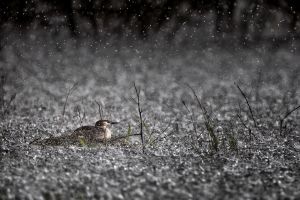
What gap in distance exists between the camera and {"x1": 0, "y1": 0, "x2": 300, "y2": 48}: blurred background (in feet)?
25.4

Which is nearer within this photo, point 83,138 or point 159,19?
point 83,138

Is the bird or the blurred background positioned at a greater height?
the blurred background

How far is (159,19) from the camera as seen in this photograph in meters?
7.97

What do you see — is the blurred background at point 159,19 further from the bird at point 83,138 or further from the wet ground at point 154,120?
the bird at point 83,138

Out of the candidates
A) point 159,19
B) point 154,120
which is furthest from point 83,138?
point 159,19

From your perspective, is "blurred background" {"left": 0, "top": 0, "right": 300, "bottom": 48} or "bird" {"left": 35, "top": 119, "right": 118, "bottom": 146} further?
"blurred background" {"left": 0, "top": 0, "right": 300, "bottom": 48}

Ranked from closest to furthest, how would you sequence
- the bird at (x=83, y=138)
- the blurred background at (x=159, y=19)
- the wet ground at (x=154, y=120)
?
the wet ground at (x=154, y=120) < the bird at (x=83, y=138) < the blurred background at (x=159, y=19)

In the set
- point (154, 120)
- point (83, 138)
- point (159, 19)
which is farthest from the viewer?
point (159, 19)

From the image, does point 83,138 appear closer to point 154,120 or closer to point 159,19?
point 154,120

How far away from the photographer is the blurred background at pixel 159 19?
305 inches

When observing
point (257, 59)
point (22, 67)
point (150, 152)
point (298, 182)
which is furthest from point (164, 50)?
point (298, 182)

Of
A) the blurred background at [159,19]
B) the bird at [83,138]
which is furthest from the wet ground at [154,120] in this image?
the blurred background at [159,19]

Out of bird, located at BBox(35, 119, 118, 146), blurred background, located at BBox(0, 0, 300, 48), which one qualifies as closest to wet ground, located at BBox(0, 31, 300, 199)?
bird, located at BBox(35, 119, 118, 146)

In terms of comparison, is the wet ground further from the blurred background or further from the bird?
the blurred background
